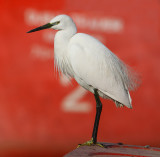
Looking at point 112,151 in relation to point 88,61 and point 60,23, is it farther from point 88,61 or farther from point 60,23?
point 60,23

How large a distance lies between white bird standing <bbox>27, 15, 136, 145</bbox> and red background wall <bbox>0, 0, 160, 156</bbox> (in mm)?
905

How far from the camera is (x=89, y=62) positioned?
1.28 m

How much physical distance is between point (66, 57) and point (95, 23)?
0.99m

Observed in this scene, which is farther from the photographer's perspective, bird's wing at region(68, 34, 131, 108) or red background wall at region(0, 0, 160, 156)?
red background wall at region(0, 0, 160, 156)

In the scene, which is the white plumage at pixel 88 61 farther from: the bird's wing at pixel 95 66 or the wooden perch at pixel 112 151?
the wooden perch at pixel 112 151

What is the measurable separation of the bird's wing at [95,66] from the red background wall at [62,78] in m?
0.93

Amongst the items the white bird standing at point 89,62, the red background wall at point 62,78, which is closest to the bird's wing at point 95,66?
the white bird standing at point 89,62

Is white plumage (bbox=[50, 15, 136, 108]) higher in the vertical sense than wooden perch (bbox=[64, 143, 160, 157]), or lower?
higher

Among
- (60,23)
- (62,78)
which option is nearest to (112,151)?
(60,23)

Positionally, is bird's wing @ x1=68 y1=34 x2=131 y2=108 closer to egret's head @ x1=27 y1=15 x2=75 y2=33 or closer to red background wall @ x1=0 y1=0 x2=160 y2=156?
egret's head @ x1=27 y1=15 x2=75 y2=33

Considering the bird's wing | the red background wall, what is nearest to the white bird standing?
the bird's wing

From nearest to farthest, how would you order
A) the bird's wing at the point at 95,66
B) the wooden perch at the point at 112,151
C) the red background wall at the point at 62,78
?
the wooden perch at the point at 112,151, the bird's wing at the point at 95,66, the red background wall at the point at 62,78

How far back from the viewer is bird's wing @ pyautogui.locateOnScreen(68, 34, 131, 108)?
4.15 feet

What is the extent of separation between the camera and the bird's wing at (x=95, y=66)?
126 centimetres
